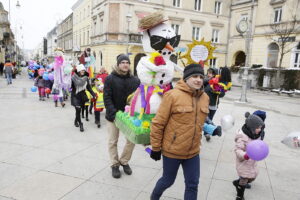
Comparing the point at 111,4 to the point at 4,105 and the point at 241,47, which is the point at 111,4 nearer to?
the point at 241,47

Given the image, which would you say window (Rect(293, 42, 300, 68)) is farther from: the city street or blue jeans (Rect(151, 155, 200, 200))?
blue jeans (Rect(151, 155, 200, 200))

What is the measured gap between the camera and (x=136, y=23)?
2652 centimetres

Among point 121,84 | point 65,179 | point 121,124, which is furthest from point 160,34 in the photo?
point 65,179

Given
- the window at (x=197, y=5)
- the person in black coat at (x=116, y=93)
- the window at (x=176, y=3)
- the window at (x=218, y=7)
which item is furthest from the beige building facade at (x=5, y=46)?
the person in black coat at (x=116, y=93)

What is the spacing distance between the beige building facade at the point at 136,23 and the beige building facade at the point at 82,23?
115 inches

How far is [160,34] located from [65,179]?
8.21 feet

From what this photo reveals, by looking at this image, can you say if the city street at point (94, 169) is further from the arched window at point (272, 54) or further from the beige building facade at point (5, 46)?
the beige building facade at point (5, 46)

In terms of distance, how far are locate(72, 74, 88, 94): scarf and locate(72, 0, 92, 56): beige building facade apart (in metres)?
26.0

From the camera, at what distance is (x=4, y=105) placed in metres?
9.30

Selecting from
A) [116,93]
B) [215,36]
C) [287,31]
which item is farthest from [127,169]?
[215,36]

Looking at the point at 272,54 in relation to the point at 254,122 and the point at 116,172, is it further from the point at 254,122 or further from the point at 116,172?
the point at 116,172

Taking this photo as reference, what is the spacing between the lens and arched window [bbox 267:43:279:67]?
24.3 meters

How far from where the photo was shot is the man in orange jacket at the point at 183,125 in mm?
2504

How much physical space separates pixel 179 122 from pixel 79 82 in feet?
14.5
